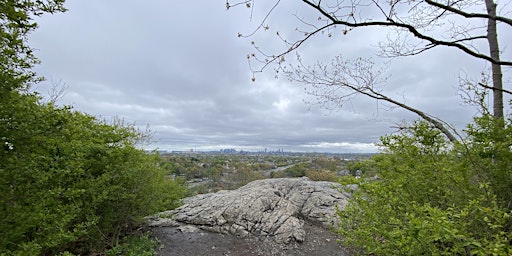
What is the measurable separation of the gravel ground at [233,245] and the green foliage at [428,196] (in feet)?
8.48

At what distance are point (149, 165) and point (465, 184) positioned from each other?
527 cm

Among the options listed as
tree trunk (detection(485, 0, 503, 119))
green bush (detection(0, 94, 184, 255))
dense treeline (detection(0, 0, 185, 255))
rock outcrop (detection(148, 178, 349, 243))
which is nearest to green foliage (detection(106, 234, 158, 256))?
→ dense treeline (detection(0, 0, 185, 255))

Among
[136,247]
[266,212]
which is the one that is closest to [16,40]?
[136,247]

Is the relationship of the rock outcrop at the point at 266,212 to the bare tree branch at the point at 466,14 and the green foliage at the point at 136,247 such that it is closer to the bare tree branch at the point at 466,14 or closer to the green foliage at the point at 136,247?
the green foliage at the point at 136,247

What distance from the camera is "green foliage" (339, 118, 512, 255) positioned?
67.2 inches

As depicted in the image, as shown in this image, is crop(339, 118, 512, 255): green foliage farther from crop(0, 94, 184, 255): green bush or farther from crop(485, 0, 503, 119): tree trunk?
crop(0, 94, 184, 255): green bush

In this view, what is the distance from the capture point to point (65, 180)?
12.9 feet

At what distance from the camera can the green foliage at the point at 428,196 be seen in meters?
1.71

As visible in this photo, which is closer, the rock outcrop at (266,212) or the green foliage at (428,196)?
the green foliage at (428,196)

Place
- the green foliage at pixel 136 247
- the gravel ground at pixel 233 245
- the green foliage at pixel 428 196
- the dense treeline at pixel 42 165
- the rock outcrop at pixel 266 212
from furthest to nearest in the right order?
the rock outcrop at pixel 266 212 < the gravel ground at pixel 233 245 < the green foliage at pixel 136 247 < the dense treeline at pixel 42 165 < the green foliage at pixel 428 196

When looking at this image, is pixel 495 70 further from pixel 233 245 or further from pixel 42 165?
pixel 42 165

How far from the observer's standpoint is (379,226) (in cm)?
215

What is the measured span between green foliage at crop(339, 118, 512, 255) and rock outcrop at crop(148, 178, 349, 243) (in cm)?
286

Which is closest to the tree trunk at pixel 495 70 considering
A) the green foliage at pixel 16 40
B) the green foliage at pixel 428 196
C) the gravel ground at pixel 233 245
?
the green foliage at pixel 428 196
